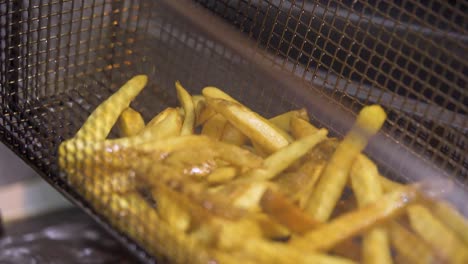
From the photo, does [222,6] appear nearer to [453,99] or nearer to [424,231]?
[453,99]

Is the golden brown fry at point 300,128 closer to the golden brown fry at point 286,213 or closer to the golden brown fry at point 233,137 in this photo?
A: the golden brown fry at point 233,137

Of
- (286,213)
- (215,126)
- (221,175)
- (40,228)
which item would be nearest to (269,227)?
(286,213)

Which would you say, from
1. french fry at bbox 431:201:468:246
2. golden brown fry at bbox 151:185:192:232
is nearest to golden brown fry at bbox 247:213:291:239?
→ golden brown fry at bbox 151:185:192:232

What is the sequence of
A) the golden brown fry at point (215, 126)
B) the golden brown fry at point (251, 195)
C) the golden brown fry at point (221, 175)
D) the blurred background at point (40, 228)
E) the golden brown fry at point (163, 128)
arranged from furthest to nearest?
1. the blurred background at point (40, 228)
2. the golden brown fry at point (215, 126)
3. the golden brown fry at point (163, 128)
4. the golden brown fry at point (221, 175)
5. the golden brown fry at point (251, 195)

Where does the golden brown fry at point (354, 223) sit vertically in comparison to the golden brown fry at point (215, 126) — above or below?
above

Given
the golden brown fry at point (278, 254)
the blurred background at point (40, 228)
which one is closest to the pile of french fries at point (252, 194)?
the golden brown fry at point (278, 254)

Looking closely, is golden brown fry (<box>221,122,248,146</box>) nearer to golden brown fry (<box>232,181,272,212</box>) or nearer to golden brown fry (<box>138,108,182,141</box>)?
golden brown fry (<box>138,108,182,141</box>)
